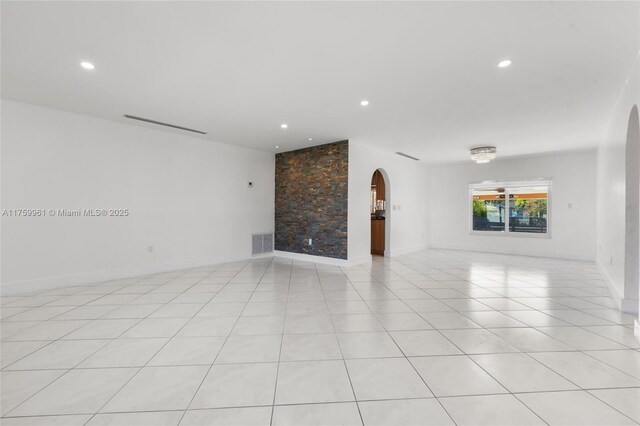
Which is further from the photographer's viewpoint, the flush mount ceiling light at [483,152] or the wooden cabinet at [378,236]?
the wooden cabinet at [378,236]

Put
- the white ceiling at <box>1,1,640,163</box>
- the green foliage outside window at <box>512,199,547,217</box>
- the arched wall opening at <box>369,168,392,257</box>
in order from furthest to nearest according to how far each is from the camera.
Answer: the green foliage outside window at <box>512,199,547,217</box> < the arched wall opening at <box>369,168,392,257</box> < the white ceiling at <box>1,1,640,163</box>

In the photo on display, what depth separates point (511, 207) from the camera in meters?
8.23

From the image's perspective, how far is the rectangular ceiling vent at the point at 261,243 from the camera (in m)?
6.98

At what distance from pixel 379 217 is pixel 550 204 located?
4598 mm

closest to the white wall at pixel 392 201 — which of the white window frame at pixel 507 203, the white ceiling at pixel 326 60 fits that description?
the white window frame at pixel 507 203

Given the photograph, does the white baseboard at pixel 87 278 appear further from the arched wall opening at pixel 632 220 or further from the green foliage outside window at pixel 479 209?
the green foliage outside window at pixel 479 209

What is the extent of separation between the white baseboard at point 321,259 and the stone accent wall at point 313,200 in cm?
9

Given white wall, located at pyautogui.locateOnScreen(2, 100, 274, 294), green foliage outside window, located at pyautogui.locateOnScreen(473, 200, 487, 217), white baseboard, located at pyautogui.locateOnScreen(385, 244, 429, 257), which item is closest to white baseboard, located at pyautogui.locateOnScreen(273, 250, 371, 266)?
white wall, located at pyautogui.locateOnScreen(2, 100, 274, 294)

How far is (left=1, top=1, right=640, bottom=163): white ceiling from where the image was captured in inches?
85.9

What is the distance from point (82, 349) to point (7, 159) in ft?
11.3

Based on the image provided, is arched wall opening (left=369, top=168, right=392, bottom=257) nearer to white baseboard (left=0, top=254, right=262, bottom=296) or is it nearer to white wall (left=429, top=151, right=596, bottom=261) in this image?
white wall (left=429, top=151, right=596, bottom=261)

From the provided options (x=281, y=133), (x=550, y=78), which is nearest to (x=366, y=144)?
(x=281, y=133)

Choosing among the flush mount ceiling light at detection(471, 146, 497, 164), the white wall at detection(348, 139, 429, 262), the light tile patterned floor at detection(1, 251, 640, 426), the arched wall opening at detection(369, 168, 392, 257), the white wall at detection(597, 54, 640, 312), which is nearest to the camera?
the light tile patterned floor at detection(1, 251, 640, 426)

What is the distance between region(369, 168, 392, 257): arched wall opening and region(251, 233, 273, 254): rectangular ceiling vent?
8.63 feet
